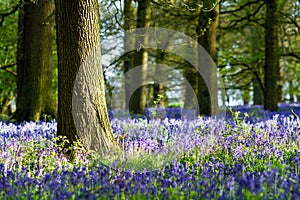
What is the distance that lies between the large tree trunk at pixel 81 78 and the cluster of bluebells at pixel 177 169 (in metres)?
0.44

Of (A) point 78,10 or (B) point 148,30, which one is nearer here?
(A) point 78,10

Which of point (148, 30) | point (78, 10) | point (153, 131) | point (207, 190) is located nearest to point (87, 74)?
point (78, 10)

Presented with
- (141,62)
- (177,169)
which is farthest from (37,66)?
(177,169)

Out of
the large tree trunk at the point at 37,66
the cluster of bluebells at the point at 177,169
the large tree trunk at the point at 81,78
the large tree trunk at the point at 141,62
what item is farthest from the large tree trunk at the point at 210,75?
the large tree trunk at the point at 81,78

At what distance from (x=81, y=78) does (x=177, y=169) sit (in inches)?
87.1

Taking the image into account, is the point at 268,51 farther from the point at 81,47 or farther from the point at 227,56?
the point at 81,47

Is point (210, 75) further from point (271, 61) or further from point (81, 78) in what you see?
point (81, 78)

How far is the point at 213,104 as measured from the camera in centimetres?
1248

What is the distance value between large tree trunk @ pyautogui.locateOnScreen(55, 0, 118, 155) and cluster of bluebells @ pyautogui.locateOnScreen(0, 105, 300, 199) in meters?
0.44

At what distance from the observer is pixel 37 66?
11.6 m

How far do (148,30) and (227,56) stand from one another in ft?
24.7

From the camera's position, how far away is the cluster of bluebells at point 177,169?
363 cm

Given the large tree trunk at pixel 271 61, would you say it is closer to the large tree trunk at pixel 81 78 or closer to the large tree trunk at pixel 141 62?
the large tree trunk at pixel 141 62

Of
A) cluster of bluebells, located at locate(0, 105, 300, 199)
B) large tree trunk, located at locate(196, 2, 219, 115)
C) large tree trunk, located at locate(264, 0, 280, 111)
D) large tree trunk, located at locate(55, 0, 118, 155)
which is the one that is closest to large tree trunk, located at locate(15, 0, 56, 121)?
cluster of bluebells, located at locate(0, 105, 300, 199)
